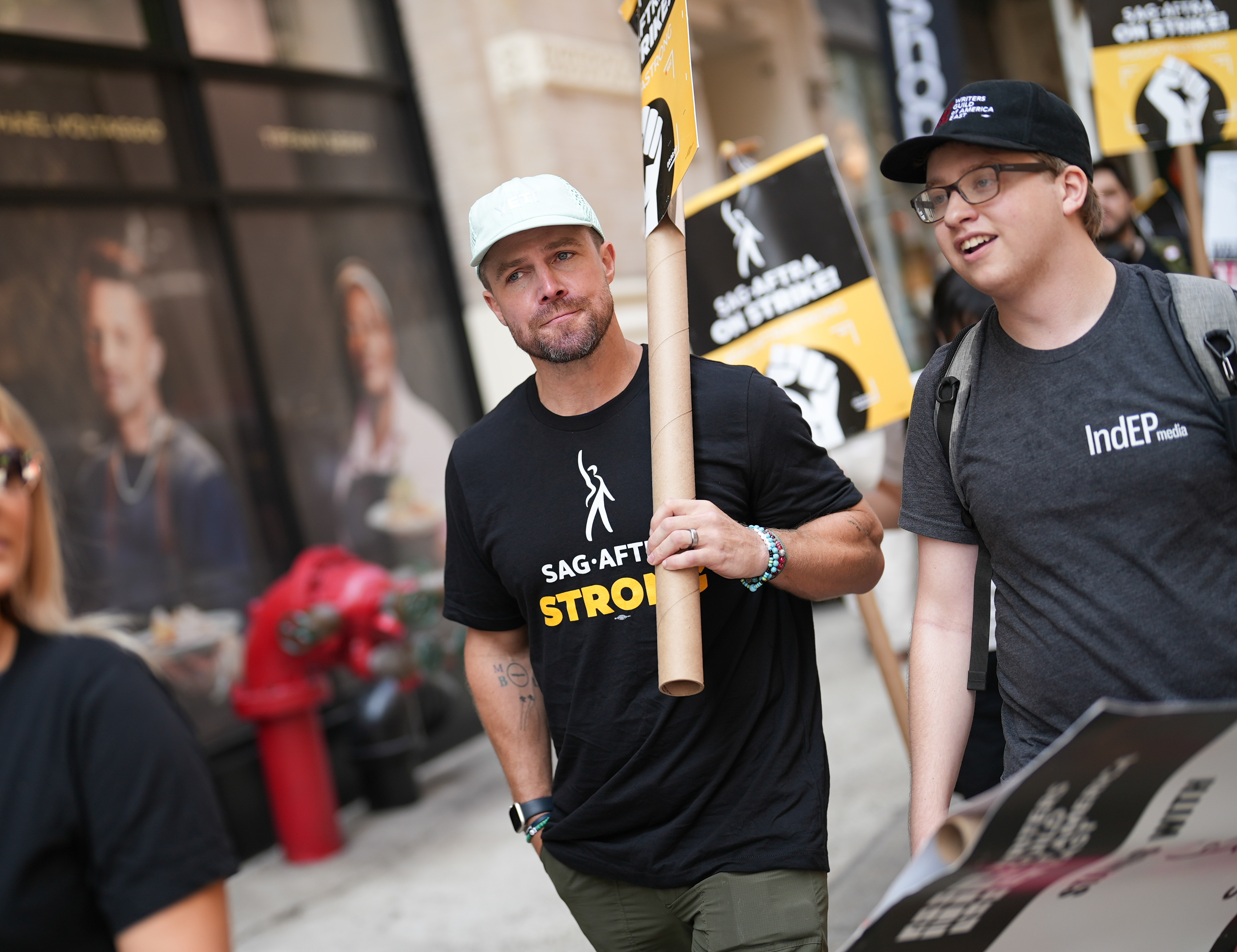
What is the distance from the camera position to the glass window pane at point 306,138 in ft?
22.4

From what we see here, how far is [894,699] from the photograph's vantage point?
364cm

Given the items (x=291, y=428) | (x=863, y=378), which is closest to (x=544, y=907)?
(x=863, y=378)

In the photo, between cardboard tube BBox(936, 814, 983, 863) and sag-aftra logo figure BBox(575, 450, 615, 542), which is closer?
cardboard tube BBox(936, 814, 983, 863)

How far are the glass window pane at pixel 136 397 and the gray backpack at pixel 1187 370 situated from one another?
15.6 feet

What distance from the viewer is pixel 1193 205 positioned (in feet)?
15.5

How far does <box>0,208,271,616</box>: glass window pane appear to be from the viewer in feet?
18.8

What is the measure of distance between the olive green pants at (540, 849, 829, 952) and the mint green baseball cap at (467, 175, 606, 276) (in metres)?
1.32

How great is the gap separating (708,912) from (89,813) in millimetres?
1212

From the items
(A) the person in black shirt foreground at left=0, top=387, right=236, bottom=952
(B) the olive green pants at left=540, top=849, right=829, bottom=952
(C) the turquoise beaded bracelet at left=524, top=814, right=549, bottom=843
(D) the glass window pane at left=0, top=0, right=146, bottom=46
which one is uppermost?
(D) the glass window pane at left=0, top=0, right=146, bottom=46

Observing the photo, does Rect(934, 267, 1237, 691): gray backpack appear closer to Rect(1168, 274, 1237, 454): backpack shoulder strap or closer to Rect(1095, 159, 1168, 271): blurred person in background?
Rect(1168, 274, 1237, 454): backpack shoulder strap

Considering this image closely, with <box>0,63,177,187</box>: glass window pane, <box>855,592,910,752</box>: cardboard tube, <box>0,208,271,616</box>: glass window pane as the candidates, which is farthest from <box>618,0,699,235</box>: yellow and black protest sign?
<box>0,63,177,187</box>: glass window pane

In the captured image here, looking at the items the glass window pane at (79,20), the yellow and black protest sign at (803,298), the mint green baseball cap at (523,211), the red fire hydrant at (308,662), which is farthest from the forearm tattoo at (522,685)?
the glass window pane at (79,20)

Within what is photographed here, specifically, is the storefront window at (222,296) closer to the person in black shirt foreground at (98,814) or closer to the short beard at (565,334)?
the short beard at (565,334)

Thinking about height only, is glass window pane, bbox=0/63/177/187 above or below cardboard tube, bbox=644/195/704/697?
above
